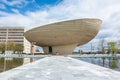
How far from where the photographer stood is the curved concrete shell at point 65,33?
4671 centimetres

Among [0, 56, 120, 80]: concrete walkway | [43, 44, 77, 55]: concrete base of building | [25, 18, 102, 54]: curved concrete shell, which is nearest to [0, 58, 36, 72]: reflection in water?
[0, 56, 120, 80]: concrete walkway

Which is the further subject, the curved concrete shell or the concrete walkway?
the curved concrete shell

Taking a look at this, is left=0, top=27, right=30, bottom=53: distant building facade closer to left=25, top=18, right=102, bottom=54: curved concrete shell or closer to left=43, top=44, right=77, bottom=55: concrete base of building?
left=25, top=18, right=102, bottom=54: curved concrete shell

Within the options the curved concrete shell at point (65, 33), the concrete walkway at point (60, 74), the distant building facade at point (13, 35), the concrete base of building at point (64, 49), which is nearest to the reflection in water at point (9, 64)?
the concrete walkway at point (60, 74)

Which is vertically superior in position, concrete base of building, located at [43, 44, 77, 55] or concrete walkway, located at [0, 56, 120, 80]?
concrete base of building, located at [43, 44, 77, 55]

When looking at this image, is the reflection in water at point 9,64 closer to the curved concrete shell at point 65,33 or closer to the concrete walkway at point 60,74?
the concrete walkway at point 60,74

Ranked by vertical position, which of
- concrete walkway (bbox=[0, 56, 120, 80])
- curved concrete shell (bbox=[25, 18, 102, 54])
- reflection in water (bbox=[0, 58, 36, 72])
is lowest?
reflection in water (bbox=[0, 58, 36, 72])

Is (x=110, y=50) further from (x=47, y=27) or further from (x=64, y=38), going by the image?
(x=47, y=27)

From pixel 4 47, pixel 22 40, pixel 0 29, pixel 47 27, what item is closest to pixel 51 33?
pixel 47 27

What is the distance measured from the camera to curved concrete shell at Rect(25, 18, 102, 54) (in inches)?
1839

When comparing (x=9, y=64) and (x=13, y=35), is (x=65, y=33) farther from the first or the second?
(x=13, y=35)

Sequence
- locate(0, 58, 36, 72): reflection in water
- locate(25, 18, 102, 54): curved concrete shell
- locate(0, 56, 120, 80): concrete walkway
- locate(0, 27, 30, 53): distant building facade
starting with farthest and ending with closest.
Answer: locate(0, 27, 30, 53): distant building facade, locate(25, 18, 102, 54): curved concrete shell, locate(0, 58, 36, 72): reflection in water, locate(0, 56, 120, 80): concrete walkway

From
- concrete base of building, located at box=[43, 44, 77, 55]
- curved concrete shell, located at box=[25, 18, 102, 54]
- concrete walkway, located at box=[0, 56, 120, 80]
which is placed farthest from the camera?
concrete base of building, located at box=[43, 44, 77, 55]

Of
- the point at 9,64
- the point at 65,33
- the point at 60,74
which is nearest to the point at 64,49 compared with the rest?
the point at 65,33
